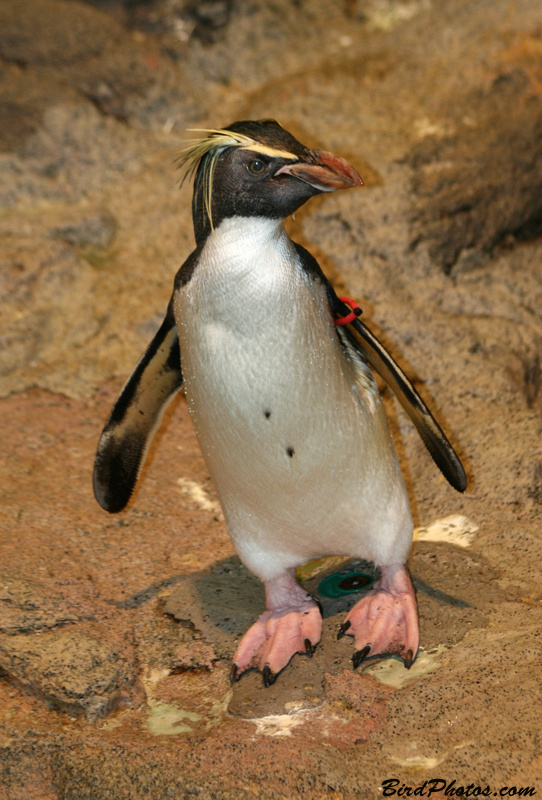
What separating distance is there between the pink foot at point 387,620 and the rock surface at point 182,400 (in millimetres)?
43

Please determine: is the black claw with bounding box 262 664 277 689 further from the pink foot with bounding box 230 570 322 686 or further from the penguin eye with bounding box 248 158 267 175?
the penguin eye with bounding box 248 158 267 175

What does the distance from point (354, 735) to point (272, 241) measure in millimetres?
1234

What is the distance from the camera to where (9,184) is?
4.42m

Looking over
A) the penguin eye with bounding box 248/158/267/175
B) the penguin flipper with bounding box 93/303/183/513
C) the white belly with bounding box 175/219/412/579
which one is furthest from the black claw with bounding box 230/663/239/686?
the penguin eye with bounding box 248/158/267/175

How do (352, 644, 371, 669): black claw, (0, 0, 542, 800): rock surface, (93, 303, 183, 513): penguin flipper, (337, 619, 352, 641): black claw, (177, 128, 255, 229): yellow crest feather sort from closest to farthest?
1. (0, 0, 542, 800): rock surface
2. (177, 128, 255, 229): yellow crest feather
3. (352, 644, 371, 669): black claw
4. (337, 619, 352, 641): black claw
5. (93, 303, 183, 513): penguin flipper

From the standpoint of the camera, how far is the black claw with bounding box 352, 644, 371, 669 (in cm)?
219

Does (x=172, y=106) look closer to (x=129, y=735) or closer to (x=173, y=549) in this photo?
(x=173, y=549)

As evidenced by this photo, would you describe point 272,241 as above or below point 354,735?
above

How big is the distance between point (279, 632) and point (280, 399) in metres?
0.70

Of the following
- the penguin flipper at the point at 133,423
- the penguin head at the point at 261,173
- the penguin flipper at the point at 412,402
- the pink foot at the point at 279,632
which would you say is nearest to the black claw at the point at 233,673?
the pink foot at the point at 279,632

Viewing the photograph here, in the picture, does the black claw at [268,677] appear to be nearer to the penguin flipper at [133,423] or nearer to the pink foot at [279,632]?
the pink foot at [279,632]

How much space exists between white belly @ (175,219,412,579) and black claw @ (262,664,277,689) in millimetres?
309

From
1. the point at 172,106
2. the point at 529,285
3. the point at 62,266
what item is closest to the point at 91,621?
the point at 62,266

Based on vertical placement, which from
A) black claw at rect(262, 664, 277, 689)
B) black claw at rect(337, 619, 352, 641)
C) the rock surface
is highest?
the rock surface
